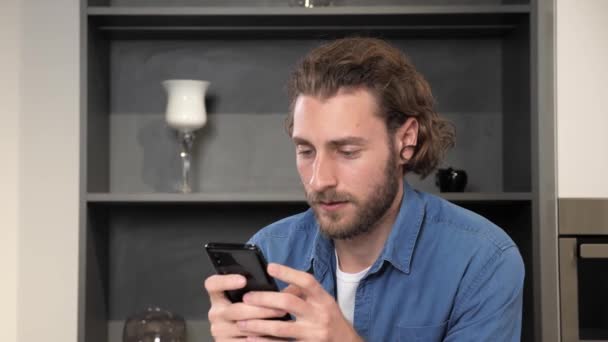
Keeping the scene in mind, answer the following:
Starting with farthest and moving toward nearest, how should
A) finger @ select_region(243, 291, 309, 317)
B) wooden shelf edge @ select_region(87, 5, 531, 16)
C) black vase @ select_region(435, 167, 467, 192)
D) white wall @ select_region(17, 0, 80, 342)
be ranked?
white wall @ select_region(17, 0, 80, 342) < black vase @ select_region(435, 167, 467, 192) < wooden shelf edge @ select_region(87, 5, 531, 16) < finger @ select_region(243, 291, 309, 317)

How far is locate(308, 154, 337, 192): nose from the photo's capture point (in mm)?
1492

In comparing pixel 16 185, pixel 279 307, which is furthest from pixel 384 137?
pixel 16 185

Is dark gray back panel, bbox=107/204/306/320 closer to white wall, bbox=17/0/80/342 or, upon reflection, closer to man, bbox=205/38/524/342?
white wall, bbox=17/0/80/342

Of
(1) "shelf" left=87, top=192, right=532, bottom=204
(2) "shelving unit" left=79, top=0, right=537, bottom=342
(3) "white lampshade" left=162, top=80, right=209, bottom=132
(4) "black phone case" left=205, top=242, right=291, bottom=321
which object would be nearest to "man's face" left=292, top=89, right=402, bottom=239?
(4) "black phone case" left=205, top=242, right=291, bottom=321

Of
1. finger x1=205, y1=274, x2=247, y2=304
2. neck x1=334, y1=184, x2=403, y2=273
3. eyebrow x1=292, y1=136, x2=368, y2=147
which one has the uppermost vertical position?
eyebrow x1=292, y1=136, x2=368, y2=147

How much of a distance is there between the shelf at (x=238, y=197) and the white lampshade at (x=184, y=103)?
27cm

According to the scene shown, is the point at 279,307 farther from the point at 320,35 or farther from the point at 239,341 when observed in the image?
the point at 320,35

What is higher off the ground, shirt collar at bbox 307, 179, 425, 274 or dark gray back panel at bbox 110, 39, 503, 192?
dark gray back panel at bbox 110, 39, 503, 192

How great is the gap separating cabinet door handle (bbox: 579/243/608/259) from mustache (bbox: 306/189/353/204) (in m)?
1.10

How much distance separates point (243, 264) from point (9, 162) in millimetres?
1739

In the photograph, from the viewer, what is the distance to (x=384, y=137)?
1.61 metres

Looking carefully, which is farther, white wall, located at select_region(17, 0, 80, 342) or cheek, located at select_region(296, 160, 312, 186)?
white wall, located at select_region(17, 0, 80, 342)

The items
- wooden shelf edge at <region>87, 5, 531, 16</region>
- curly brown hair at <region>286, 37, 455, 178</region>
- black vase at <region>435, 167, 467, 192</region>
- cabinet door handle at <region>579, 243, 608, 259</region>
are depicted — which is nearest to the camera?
curly brown hair at <region>286, 37, 455, 178</region>

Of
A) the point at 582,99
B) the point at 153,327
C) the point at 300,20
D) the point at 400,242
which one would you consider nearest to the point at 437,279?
the point at 400,242
